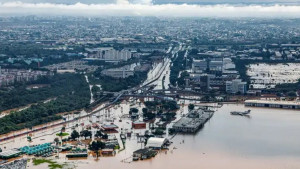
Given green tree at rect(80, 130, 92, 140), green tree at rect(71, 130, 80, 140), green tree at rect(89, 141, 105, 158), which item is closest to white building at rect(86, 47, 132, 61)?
green tree at rect(80, 130, 92, 140)

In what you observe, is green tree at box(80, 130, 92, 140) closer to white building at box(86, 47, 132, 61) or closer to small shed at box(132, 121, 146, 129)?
small shed at box(132, 121, 146, 129)

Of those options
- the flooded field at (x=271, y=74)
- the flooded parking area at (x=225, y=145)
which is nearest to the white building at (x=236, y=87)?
the flooded field at (x=271, y=74)

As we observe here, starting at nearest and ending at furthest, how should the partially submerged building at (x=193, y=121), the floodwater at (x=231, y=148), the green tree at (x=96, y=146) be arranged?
1. the floodwater at (x=231, y=148)
2. the green tree at (x=96, y=146)
3. the partially submerged building at (x=193, y=121)

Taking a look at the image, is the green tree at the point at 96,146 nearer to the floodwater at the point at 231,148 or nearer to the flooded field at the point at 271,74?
the floodwater at the point at 231,148

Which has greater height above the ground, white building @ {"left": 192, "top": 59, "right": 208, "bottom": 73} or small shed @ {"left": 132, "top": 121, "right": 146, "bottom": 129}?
white building @ {"left": 192, "top": 59, "right": 208, "bottom": 73}

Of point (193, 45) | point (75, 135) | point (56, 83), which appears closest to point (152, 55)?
point (193, 45)

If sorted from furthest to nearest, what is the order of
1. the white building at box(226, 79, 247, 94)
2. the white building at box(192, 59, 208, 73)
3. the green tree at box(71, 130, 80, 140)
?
the white building at box(192, 59, 208, 73) → the white building at box(226, 79, 247, 94) → the green tree at box(71, 130, 80, 140)
